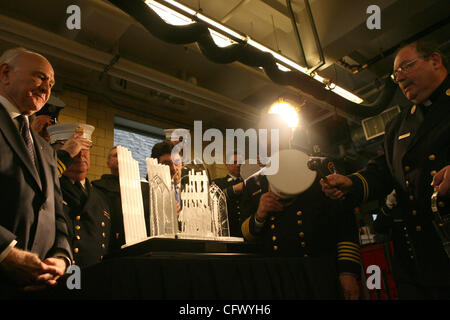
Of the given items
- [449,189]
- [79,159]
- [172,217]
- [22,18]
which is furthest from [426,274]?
[22,18]

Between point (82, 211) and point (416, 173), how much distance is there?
1801 millimetres

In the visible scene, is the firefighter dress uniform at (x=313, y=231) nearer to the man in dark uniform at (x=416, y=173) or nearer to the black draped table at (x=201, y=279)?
the man in dark uniform at (x=416, y=173)

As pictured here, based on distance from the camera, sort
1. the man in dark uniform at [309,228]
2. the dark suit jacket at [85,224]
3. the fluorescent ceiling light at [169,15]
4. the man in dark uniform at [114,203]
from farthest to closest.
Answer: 1. the fluorescent ceiling light at [169,15]
2. the man in dark uniform at [114,203]
3. the dark suit jacket at [85,224]
4. the man in dark uniform at [309,228]

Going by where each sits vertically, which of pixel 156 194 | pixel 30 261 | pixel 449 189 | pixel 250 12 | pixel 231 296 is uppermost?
pixel 250 12

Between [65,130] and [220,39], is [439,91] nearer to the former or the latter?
[220,39]

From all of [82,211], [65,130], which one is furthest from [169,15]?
[82,211]

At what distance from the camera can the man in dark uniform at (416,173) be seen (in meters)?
1.57

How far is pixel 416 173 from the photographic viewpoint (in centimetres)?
164

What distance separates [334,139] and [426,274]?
17.1 feet

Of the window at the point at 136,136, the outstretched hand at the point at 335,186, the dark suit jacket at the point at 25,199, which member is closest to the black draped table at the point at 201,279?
the dark suit jacket at the point at 25,199

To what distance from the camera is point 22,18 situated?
402 centimetres

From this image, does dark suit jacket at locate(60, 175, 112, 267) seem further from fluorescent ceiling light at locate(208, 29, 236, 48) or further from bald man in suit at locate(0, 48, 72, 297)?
fluorescent ceiling light at locate(208, 29, 236, 48)

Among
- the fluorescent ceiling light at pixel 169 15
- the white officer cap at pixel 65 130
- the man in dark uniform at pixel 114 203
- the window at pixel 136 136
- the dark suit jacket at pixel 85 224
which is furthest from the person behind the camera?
the window at pixel 136 136

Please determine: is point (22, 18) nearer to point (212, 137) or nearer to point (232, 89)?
point (232, 89)
